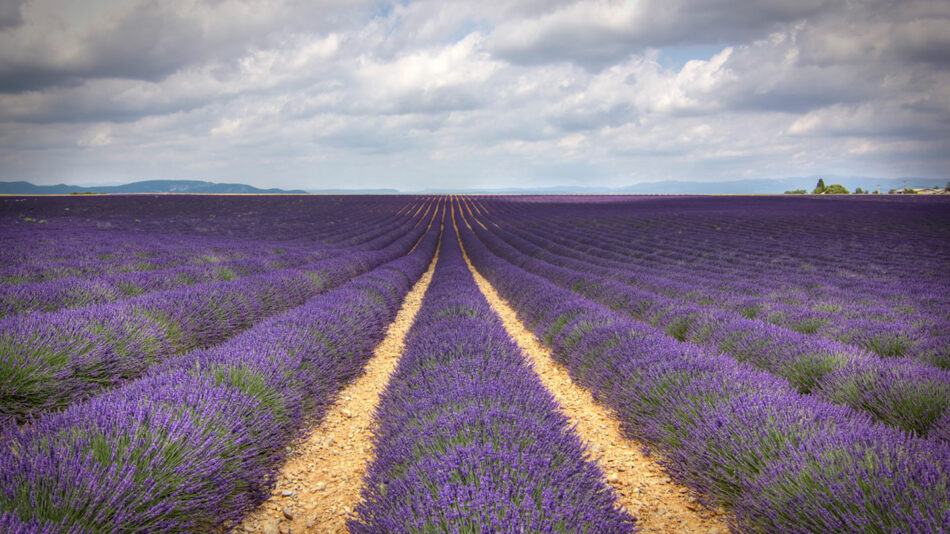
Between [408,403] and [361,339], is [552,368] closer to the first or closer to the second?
[361,339]

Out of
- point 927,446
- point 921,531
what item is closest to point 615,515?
point 921,531

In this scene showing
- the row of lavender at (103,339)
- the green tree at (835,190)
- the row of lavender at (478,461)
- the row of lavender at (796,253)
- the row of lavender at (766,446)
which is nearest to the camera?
the row of lavender at (478,461)

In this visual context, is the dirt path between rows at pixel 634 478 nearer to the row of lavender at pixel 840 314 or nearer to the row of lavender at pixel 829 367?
the row of lavender at pixel 829 367

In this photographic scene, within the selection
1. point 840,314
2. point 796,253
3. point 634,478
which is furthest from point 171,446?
point 796,253

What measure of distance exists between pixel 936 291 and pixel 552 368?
7322 mm

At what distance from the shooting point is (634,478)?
274 centimetres

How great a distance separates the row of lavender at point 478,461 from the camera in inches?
56.8

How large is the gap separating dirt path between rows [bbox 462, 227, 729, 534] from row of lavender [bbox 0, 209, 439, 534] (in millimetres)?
1863

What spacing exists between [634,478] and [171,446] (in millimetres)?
2718

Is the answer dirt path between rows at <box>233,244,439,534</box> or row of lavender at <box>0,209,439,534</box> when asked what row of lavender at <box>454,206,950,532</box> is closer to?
dirt path between rows at <box>233,244,439,534</box>

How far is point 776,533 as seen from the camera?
1795 mm

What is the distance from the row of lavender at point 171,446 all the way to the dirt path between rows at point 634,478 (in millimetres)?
1863

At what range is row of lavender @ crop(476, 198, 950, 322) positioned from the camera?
298 inches

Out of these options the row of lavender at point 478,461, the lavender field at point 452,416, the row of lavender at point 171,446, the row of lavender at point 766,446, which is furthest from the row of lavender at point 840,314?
the row of lavender at point 171,446
